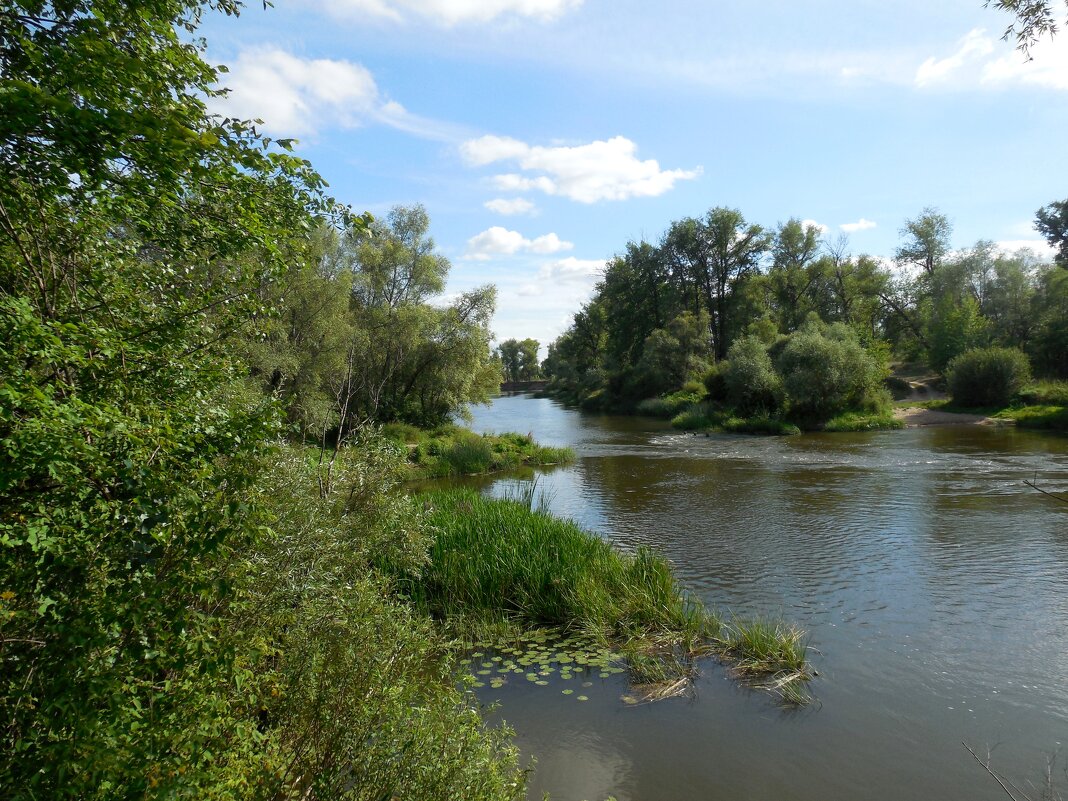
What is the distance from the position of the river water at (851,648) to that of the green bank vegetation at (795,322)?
594 inches

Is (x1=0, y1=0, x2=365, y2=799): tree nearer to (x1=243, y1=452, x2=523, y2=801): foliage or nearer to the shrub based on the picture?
(x1=243, y1=452, x2=523, y2=801): foliage

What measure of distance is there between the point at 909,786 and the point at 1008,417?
113ft

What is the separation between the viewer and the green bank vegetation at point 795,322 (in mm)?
34938

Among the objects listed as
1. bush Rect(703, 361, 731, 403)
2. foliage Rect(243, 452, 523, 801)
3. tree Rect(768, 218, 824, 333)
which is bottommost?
foliage Rect(243, 452, 523, 801)

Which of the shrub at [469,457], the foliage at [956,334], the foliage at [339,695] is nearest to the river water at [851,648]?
the foliage at [339,695]

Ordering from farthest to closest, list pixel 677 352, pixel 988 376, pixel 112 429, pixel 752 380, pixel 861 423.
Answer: pixel 677 352 < pixel 752 380 < pixel 988 376 < pixel 861 423 < pixel 112 429

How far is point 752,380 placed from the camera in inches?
1412

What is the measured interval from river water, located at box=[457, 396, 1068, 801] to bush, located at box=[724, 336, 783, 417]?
50.1ft

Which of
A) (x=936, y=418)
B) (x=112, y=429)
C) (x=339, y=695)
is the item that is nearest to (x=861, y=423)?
(x=936, y=418)

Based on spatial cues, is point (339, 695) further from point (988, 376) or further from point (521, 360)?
point (521, 360)

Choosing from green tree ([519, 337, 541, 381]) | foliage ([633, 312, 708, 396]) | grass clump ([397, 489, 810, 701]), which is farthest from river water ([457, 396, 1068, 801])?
green tree ([519, 337, 541, 381])

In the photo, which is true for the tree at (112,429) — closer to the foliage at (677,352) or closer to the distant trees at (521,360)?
the foliage at (677,352)

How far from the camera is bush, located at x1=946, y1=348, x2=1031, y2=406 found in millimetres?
34438

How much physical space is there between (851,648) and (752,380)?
95.9 ft
